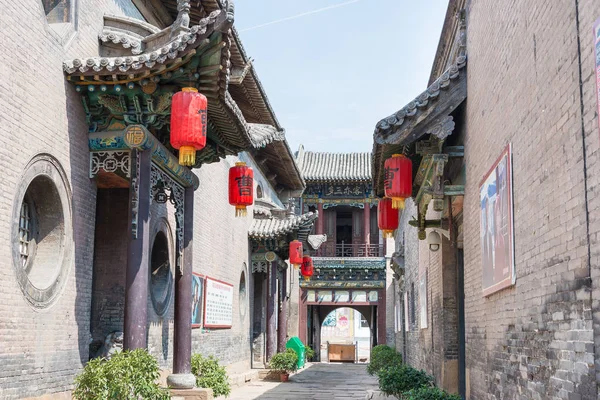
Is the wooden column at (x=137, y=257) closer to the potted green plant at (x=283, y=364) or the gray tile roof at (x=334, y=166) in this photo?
the potted green plant at (x=283, y=364)

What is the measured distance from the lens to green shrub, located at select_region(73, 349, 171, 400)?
6926mm

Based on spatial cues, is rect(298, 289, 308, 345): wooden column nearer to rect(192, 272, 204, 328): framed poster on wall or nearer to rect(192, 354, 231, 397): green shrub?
rect(192, 272, 204, 328): framed poster on wall

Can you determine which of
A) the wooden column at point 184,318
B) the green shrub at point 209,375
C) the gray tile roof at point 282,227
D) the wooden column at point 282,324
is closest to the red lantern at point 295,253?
the gray tile roof at point 282,227

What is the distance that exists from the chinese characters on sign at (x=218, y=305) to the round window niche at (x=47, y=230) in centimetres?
644

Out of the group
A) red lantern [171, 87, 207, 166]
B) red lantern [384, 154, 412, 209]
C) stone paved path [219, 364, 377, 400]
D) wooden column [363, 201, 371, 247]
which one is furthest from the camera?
wooden column [363, 201, 371, 247]

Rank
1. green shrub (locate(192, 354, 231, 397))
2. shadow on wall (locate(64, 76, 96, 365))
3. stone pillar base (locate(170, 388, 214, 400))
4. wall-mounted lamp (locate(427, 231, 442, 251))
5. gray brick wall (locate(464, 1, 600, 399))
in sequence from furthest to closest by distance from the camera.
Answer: green shrub (locate(192, 354, 231, 397))
wall-mounted lamp (locate(427, 231, 442, 251))
stone pillar base (locate(170, 388, 214, 400))
shadow on wall (locate(64, 76, 96, 365))
gray brick wall (locate(464, 1, 600, 399))

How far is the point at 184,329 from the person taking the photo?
9.98 m

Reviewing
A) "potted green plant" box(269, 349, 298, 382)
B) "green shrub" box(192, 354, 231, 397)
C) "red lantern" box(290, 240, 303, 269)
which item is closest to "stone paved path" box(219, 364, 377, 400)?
"potted green plant" box(269, 349, 298, 382)

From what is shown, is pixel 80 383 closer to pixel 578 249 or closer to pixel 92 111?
pixel 92 111

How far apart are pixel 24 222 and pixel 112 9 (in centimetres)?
339

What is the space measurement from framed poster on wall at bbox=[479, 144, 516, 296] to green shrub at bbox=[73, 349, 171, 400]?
3.55 m

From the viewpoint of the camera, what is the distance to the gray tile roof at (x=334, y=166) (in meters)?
32.5

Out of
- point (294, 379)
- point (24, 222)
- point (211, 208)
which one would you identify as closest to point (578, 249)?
point (24, 222)

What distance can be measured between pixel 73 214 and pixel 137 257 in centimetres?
88
